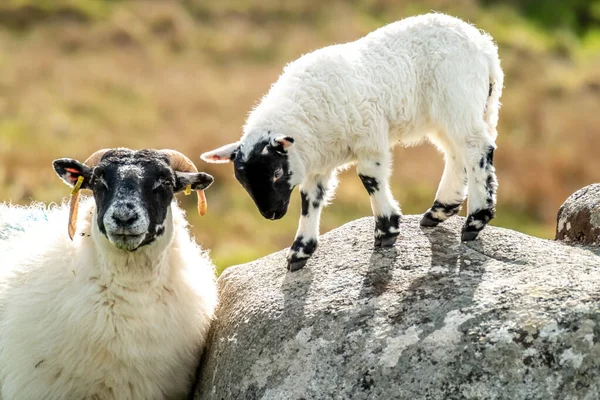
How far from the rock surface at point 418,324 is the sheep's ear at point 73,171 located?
175 centimetres

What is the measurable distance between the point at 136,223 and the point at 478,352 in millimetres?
2830

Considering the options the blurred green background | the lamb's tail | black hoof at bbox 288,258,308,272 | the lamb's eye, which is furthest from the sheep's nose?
the blurred green background

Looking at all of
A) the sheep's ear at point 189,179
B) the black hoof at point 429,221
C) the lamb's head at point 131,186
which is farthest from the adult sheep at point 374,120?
the black hoof at point 429,221

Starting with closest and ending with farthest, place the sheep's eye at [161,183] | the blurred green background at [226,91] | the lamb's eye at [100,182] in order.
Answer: the lamb's eye at [100,182] → the sheep's eye at [161,183] → the blurred green background at [226,91]

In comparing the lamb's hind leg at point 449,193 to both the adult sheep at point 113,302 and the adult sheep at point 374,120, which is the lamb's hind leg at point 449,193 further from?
the adult sheep at point 113,302

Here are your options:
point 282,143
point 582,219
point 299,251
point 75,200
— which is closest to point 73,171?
point 75,200

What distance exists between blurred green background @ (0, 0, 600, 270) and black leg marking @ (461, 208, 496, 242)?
8.87 m

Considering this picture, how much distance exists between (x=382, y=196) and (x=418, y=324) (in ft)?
5.45

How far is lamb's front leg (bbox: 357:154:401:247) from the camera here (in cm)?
781

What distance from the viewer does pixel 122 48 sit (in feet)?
95.3

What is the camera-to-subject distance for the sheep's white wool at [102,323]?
288 inches

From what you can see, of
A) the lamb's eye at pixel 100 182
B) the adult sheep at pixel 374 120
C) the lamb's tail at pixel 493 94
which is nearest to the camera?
the lamb's eye at pixel 100 182

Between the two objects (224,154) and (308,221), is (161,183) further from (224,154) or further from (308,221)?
(308,221)

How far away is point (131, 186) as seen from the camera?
23.5ft
